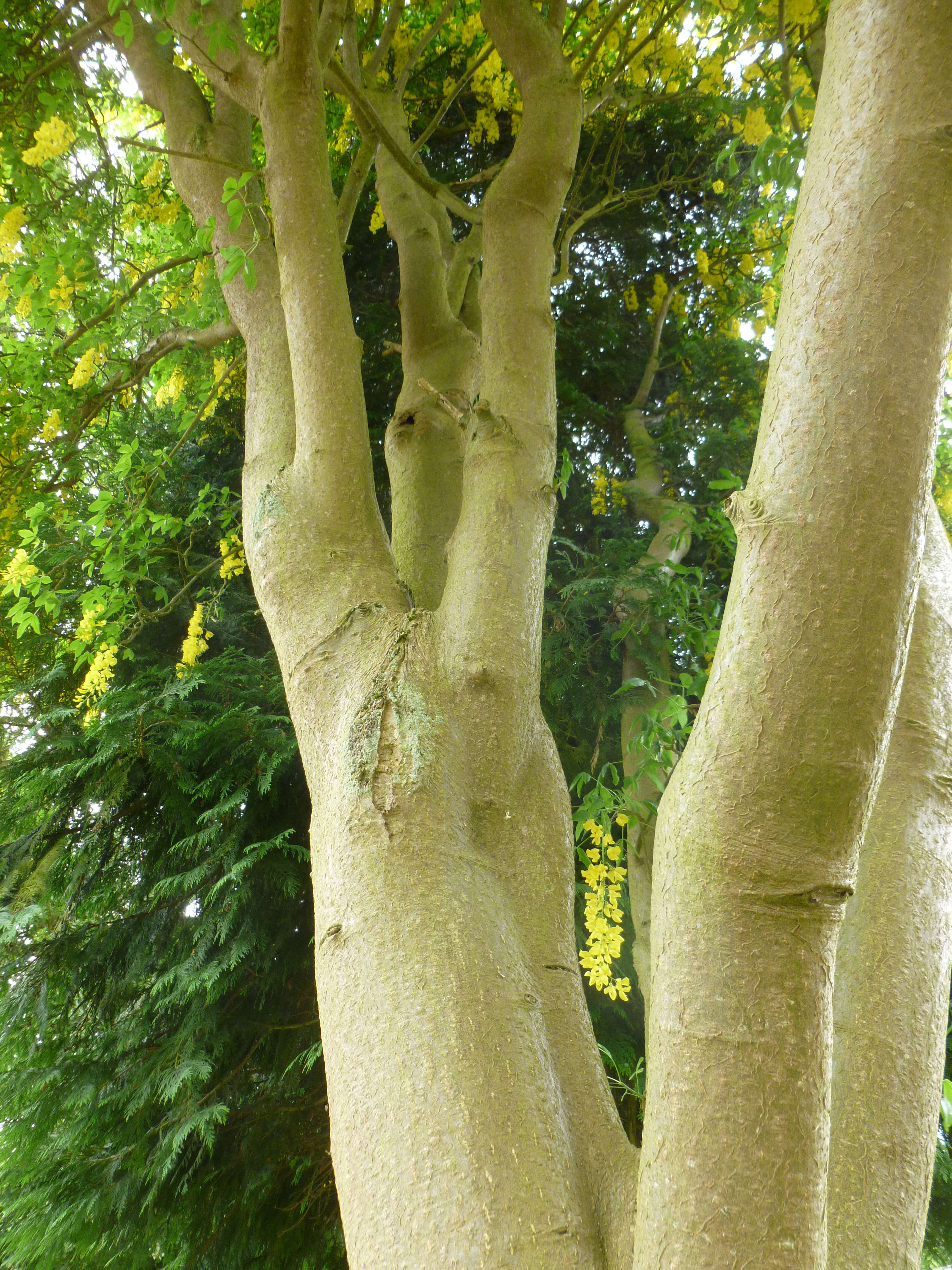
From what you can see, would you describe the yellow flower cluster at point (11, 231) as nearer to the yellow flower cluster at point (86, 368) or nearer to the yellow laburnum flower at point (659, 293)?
the yellow flower cluster at point (86, 368)

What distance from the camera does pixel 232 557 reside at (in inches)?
141

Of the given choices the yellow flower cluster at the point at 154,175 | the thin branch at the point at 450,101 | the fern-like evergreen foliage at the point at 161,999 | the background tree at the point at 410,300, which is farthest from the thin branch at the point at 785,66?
the yellow flower cluster at the point at 154,175

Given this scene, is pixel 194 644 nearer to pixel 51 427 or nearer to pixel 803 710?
pixel 51 427

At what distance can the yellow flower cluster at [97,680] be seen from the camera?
286 centimetres

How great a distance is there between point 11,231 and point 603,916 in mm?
3251

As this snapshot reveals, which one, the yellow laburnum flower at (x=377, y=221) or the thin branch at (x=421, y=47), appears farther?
the yellow laburnum flower at (x=377, y=221)

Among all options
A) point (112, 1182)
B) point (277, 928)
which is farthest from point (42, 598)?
point (112, 1182)

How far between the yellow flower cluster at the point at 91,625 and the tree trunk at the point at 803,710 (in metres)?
2.54

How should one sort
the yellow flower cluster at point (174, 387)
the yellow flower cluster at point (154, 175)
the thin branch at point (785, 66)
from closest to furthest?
the thin branch at point (785, 66)
the yellow flower cluster at point (154, 175)
the yellow flower cluster at point (174, 387)

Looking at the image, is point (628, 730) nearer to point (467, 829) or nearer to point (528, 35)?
point (467, 829)

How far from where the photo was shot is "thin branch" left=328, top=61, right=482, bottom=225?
237cm

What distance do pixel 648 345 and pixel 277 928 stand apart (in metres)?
3.72

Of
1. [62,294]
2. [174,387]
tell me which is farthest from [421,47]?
[174,387]

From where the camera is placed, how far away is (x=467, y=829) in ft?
4.33
